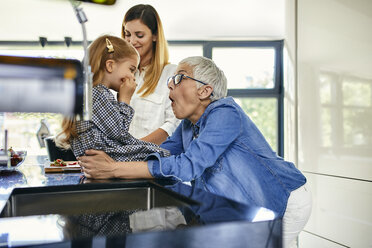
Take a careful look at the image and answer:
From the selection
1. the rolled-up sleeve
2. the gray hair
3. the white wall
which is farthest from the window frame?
the rolled-up sleeve

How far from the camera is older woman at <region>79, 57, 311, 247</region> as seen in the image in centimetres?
134

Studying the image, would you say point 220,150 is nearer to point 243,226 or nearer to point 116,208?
point 116,208

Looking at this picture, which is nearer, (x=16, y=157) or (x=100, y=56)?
(x=100, y=56)

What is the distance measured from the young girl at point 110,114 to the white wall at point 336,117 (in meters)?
1.72

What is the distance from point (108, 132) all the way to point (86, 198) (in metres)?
0.27

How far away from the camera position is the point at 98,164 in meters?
1.33

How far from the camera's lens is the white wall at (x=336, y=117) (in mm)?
2627

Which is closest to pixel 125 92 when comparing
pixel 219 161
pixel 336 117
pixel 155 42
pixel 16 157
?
pixel 219 161

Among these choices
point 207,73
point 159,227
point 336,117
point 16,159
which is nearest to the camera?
point 159,227

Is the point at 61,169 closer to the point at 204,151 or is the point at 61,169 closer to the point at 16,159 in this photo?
the point at 16,159

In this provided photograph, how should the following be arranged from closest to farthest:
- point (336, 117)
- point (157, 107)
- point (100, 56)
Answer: point (100, 56) → point (157, 107) → point (336, 117)

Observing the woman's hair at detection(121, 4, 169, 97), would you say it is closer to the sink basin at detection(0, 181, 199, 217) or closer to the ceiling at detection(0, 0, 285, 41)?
the sink basin at detection(0, 181, 199, 217)

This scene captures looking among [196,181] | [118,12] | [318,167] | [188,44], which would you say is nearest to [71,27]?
[118,12]

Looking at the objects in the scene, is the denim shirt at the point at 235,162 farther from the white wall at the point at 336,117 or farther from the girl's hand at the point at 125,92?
the white wall at the point at 336,117
